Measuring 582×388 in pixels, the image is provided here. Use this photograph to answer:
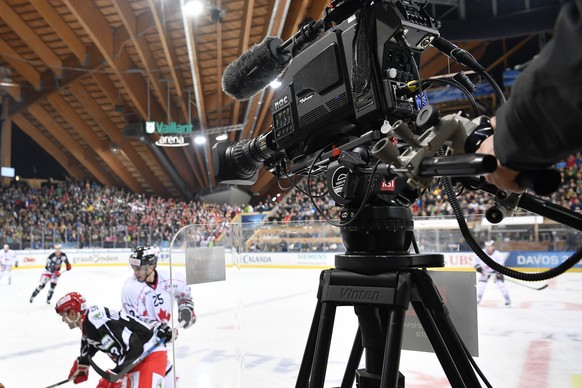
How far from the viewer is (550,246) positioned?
6199 millimetres

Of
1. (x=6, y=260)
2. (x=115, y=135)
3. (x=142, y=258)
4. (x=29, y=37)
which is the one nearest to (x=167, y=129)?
(x=29, y=37)

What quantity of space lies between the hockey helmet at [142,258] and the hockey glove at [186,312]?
79 cm

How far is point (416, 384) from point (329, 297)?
2.62 metres

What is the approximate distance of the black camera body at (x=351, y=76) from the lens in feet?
3.35

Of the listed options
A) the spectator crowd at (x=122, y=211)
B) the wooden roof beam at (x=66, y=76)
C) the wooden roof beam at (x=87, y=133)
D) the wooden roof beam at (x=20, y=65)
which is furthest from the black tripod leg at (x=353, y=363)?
the wooden roof beam at (x=87, y=133)

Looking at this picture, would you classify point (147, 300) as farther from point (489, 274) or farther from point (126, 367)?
point (489, 274)

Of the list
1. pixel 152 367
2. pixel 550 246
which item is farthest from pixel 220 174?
pixel 550 246

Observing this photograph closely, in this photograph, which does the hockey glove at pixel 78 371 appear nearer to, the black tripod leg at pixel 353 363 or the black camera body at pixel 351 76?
the black tripod leg at pixel 353 363

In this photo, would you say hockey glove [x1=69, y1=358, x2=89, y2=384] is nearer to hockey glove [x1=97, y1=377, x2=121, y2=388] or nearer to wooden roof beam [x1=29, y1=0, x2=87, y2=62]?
hockey glove [x1=97, y1=377, x2=121, y2=388]

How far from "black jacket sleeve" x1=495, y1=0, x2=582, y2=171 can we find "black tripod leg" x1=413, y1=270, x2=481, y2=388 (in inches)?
17.7

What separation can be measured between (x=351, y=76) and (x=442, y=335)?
629 millimetres

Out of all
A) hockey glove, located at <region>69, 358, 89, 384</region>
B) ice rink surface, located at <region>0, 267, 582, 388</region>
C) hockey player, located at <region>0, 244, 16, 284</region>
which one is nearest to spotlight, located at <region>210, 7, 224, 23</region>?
ice rink surface, located at <region>0, 267, 582, 388</region>

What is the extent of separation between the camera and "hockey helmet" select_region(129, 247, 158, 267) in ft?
11.6

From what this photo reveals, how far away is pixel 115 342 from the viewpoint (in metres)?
2.77
